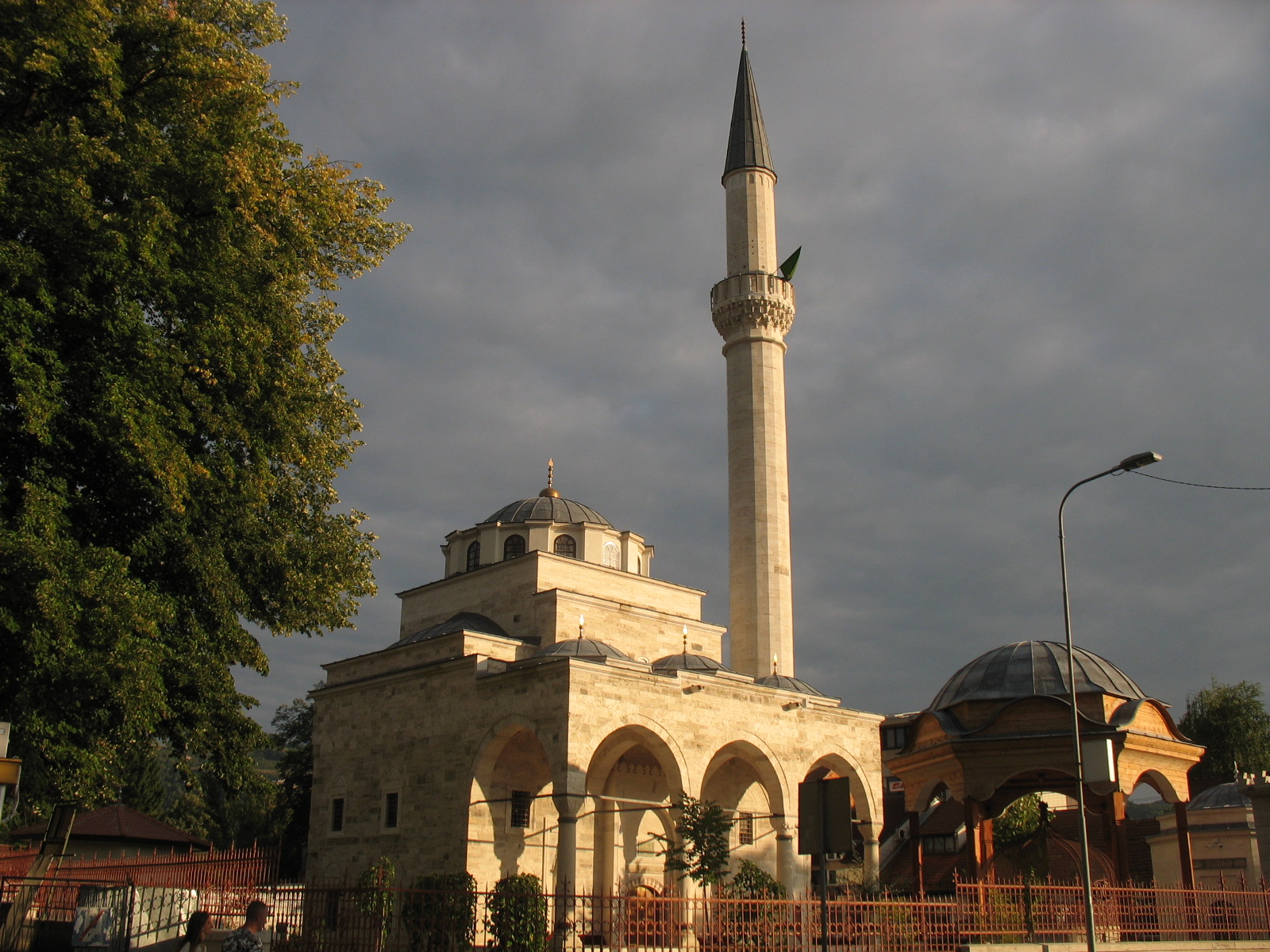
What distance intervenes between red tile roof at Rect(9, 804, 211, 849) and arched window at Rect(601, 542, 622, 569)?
44.6 ft

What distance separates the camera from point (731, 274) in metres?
31.8

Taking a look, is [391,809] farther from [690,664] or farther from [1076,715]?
[1076,715]

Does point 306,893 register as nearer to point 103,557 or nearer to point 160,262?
point 103,557

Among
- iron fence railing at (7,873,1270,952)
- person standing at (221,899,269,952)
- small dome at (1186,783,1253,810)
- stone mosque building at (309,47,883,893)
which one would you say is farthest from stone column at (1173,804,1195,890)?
person standing at (221,899,269,952)

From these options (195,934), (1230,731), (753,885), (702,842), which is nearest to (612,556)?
(753,885)

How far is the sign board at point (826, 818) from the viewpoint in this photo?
8.30 metres

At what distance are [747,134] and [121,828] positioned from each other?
84.0ft

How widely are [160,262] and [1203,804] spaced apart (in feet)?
108

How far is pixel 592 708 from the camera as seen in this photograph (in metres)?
19.8

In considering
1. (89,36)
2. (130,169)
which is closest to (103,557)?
(130,169)

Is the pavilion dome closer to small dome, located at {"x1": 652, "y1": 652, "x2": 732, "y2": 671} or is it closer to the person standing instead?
small dome, located at {"x1": 652, "y1": 652, "x2": 732, "y2": 671}

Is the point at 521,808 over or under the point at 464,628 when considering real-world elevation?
under

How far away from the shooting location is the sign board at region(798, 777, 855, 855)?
8.30 m

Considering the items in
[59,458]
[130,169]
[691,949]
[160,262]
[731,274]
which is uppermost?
[731,274]
